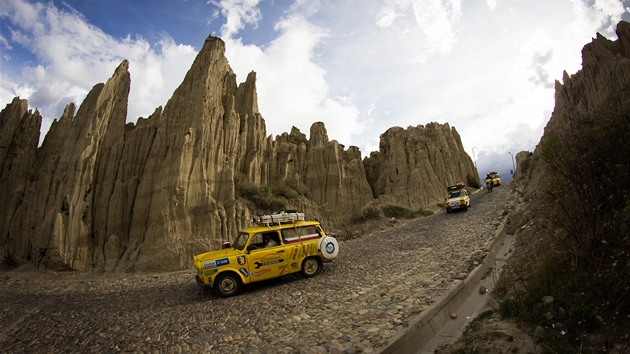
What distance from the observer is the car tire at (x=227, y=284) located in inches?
396

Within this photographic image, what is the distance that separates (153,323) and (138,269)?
12.1 metres

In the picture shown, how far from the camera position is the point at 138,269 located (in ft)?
60.0

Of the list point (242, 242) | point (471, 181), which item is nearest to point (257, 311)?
point (242, 242)

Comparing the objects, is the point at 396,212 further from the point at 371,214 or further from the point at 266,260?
the point at 266,260

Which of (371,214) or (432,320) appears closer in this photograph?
(432,320)

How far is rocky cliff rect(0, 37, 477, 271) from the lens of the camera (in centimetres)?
1931

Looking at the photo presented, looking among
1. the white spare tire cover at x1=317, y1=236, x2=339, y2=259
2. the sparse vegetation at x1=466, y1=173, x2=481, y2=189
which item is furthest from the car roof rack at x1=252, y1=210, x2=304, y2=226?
the sparse vegetation at x1=466, y1=173, x2=481, y2=189

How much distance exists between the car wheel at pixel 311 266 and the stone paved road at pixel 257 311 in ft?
1.45

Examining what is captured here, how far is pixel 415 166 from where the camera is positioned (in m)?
42.1

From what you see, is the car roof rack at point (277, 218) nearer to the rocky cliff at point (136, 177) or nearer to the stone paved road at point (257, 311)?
the stone paved road at point (257, 311)

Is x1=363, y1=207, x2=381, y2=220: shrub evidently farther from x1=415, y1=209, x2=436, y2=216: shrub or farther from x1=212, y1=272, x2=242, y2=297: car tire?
x1=212, y1=272, x2=242, y2=297: car tire

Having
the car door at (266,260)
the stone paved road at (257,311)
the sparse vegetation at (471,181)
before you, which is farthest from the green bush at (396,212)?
the car door at (266,260)

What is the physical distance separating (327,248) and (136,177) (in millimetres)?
17098

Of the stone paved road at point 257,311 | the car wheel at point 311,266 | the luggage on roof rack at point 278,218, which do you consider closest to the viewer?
the stone paved road at point 257,311
